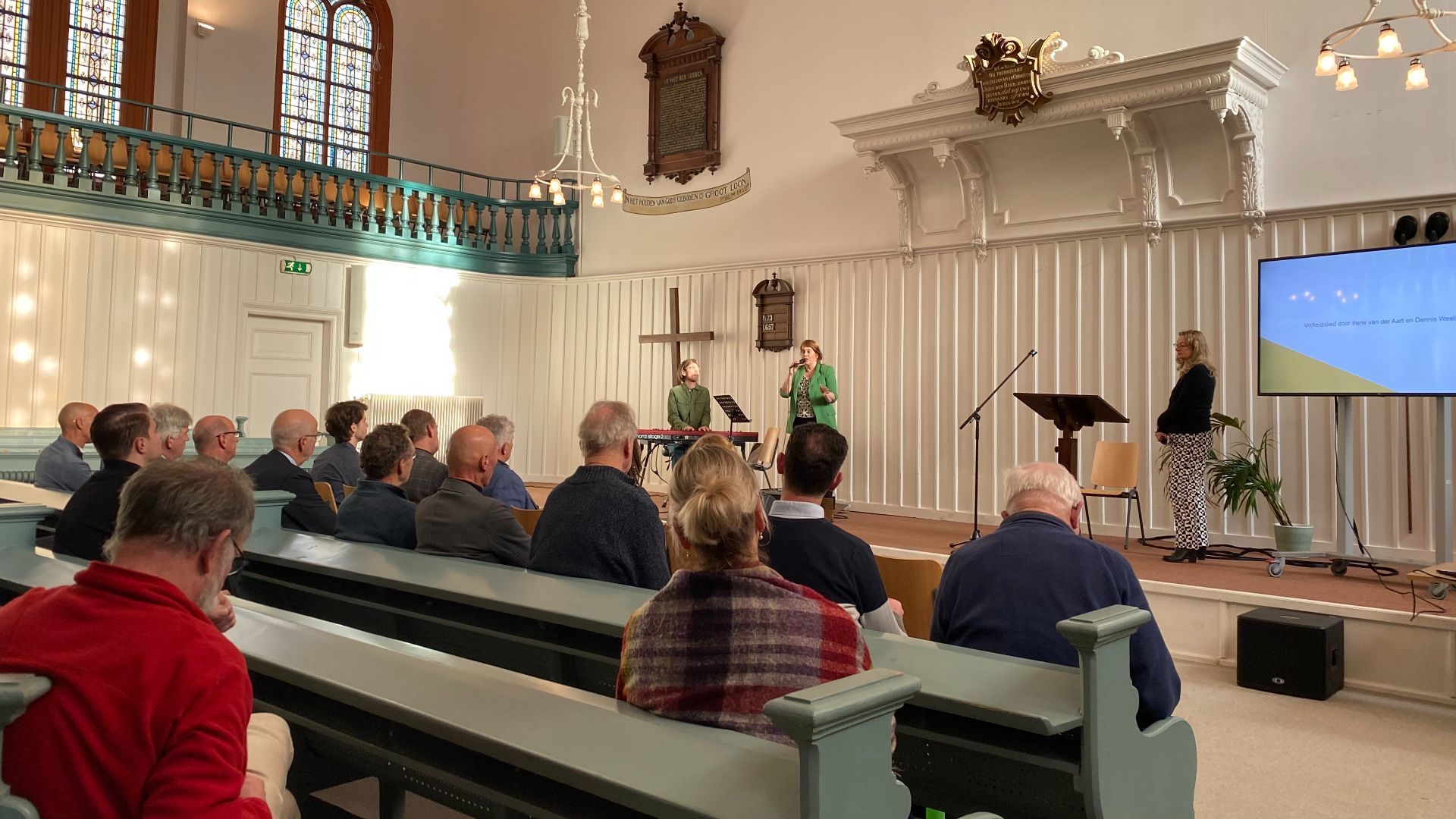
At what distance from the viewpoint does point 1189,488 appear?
6410mm

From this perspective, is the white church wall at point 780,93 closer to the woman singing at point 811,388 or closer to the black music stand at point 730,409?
the woman singing at point 811,388

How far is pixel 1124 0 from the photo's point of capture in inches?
314

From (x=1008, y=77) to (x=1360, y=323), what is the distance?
3227mm

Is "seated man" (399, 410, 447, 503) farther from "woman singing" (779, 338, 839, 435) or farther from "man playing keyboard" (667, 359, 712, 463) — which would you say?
"man playing keyboard" (667, 359, 712, 463)

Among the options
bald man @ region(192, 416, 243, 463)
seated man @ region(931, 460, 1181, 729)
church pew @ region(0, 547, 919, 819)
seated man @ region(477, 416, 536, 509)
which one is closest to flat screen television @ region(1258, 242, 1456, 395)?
seated man @ region(931, 460, 1181, 729)

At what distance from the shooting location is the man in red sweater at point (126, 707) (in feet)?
4.06

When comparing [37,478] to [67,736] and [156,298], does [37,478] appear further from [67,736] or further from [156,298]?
[67,736]

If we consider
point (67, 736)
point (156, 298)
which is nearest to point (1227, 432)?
point (67, 736)

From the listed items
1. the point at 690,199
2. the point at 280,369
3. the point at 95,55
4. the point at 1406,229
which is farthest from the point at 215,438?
the point at 95,55

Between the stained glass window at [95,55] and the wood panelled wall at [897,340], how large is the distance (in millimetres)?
2943

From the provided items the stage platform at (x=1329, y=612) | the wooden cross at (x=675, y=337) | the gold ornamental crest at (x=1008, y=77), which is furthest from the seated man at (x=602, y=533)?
the wooden cross at (x=675, y=337)

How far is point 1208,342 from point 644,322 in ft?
19.1

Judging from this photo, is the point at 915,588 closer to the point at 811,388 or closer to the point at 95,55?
the point at 811,388

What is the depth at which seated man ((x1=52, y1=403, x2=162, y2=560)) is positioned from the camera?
330cm
